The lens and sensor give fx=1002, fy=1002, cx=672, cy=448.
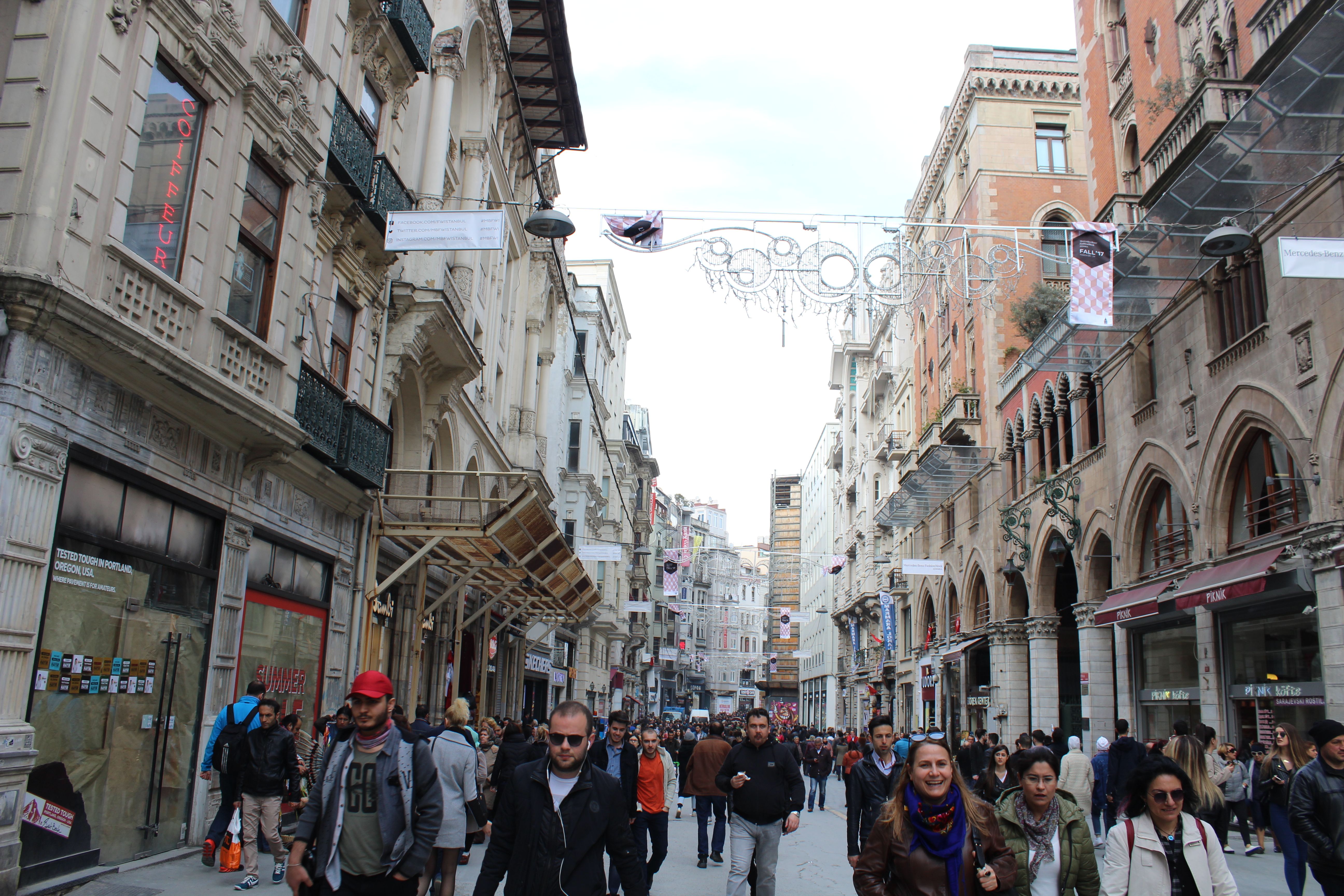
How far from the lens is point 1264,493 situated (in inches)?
650

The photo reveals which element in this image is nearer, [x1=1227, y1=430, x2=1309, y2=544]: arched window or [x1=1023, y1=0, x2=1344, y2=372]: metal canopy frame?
[x1=1023, y1=0, x2=1344, y2=372]: metal canopy frame

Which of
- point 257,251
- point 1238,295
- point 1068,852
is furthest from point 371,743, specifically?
point 1238,295

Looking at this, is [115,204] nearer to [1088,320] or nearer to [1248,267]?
[1088,320]

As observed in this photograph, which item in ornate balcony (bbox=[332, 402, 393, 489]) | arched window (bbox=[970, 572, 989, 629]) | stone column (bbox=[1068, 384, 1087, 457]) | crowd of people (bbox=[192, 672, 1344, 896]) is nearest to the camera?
A: crowd of people (bbox=[192, 672, 1344, 896])

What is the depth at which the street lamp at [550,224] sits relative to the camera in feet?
46.7

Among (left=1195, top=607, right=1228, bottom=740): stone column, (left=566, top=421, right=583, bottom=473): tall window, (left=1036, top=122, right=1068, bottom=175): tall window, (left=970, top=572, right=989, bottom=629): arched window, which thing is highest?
(left=1036, top=122, right=1068, bottom=175): tall window

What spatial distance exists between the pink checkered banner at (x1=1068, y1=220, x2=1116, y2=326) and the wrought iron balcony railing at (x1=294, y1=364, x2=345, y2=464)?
11340 mm

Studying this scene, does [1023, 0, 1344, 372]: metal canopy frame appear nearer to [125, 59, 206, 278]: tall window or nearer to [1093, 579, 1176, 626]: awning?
[1093, 579, 1176, 626]: awning

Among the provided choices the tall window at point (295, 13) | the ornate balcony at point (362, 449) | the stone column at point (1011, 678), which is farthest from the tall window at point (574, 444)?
the tall window at point (295, 13)

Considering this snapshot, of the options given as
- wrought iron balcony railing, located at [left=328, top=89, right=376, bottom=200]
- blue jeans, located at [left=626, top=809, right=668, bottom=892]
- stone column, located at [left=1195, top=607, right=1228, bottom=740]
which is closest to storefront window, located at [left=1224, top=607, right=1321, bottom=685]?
stone column, located at [left=1195, top=607, right=1228, bottom=740]

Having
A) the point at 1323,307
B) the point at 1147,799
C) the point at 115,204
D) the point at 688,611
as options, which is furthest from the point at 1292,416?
the point at 688,611

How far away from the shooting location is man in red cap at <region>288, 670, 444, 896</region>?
4.82 m

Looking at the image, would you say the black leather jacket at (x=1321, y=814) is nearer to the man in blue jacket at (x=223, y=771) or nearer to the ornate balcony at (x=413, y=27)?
the man in blue jacket at (x=223, y=771)

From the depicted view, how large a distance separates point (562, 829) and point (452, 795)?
2404mm
